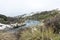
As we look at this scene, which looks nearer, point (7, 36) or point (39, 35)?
point (39, 35)

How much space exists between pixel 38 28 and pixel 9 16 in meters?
12.7

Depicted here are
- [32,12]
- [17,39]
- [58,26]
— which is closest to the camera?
[17,39]

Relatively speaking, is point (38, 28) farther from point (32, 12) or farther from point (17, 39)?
point (32, 12)

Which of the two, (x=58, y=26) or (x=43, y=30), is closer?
(x=43, y=30)

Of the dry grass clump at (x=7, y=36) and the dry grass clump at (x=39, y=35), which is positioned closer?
the dry grass clump at (x=39, y=35)

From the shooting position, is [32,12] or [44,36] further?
[32,12]

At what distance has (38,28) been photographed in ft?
54.4

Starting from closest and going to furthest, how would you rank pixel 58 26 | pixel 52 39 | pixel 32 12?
1. pixel 52 39
2. pixel 58 26
3. pixel 32 12

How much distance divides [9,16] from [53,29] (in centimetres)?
1265

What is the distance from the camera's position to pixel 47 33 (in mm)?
15609

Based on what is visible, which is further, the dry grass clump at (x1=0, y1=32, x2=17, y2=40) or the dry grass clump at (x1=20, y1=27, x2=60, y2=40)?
the dry grass clump at (x1=0, y1=32, x2=17, y2=40)

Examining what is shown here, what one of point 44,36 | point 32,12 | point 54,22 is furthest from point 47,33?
point 32,12

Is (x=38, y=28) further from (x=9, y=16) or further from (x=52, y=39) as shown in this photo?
(x=9, y=16)

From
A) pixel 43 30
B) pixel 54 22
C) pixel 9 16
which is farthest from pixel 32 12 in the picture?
pixel 43 30
